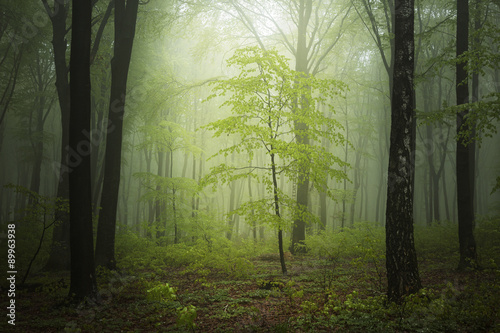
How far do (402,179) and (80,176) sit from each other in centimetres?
648

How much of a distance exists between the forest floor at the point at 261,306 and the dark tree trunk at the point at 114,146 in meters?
0.90

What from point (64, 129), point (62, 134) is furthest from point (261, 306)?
point (64, 129)

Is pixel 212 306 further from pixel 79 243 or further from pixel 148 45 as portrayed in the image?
pixel 148 45

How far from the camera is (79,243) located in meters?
5.60

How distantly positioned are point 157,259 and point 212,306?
220 inches

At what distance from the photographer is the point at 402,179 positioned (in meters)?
5.20

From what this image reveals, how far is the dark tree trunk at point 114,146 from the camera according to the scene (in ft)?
27.0

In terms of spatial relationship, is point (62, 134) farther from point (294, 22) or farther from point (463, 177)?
point (463, 177)

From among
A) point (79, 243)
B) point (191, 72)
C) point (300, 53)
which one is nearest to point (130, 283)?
point (79, 243)

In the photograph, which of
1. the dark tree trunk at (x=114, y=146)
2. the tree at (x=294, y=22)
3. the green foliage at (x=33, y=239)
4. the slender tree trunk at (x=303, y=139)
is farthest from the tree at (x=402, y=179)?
the green foliage at (x=33, y=239)

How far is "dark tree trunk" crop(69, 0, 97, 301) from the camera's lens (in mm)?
5586

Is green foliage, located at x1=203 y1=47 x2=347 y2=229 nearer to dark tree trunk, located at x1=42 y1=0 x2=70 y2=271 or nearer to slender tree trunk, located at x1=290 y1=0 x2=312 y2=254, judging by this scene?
slender tree trunk, located at x1=290 y1=0 x2=312 y2=254

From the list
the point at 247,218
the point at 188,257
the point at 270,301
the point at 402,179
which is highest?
the point at 402,179

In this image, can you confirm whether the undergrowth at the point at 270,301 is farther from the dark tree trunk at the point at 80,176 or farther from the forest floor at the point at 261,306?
the dark tree trunk at the point at 80,176
